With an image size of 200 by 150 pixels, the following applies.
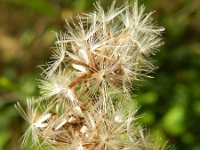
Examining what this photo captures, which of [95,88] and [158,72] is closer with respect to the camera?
[95,88]

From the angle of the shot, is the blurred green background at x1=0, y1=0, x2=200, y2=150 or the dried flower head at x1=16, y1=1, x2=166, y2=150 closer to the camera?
the dried flower head at x1=16, y1=1, x2=166, y2=150

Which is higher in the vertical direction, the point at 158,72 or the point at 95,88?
the point at 95,88

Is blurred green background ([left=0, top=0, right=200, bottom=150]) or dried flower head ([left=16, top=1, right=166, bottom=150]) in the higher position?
dried flower head ([left=16, top=1, right=166, bottom=150])

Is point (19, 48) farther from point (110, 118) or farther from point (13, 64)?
point (110, 118)

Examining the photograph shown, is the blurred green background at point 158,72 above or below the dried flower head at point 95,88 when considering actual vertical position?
below

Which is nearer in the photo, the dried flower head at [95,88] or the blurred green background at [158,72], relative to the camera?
the dried flower head at [95,88]
